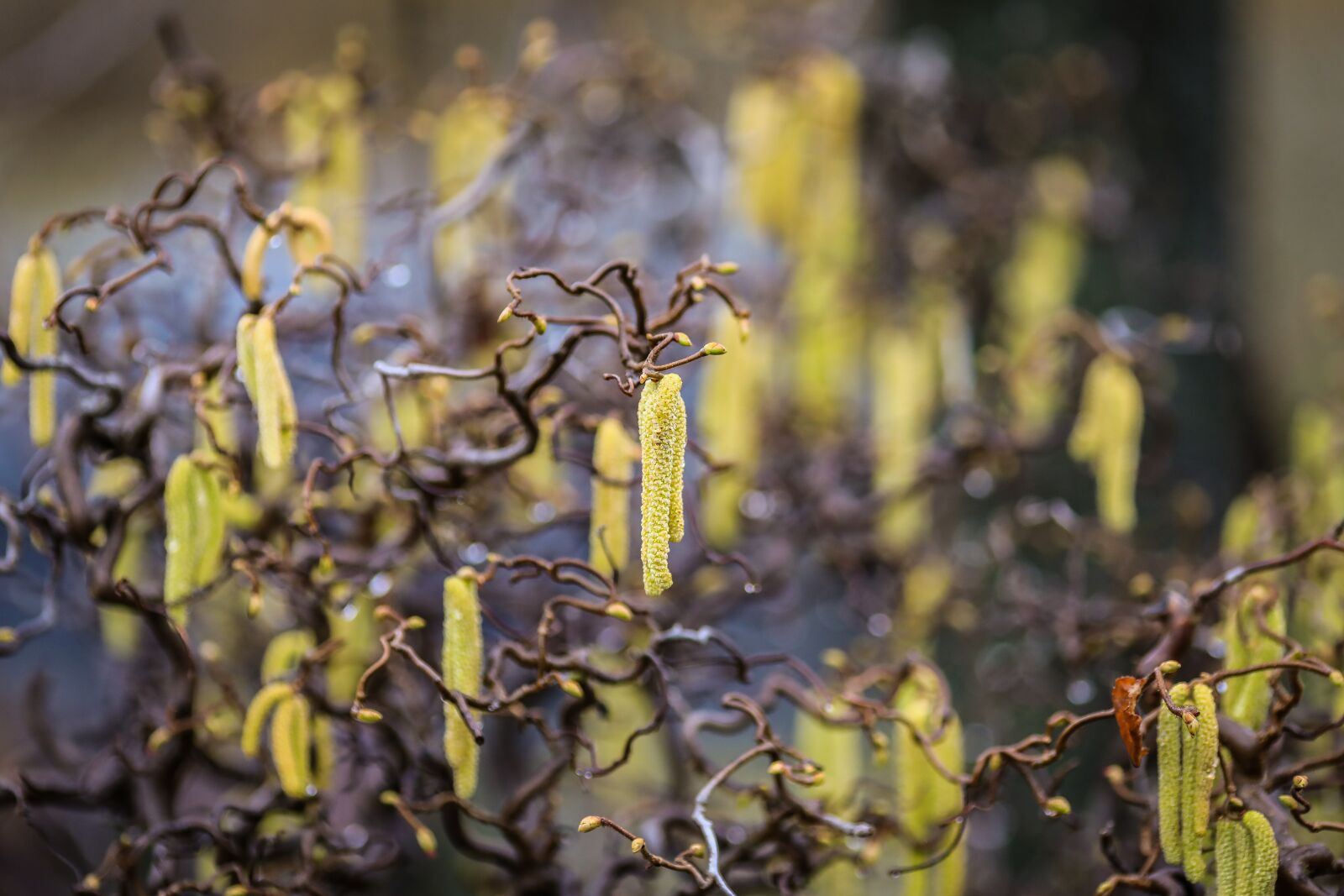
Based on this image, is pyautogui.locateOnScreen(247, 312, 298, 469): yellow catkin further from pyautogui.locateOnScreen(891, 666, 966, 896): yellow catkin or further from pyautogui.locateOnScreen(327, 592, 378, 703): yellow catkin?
pyautogui.locateOnScreen(891, 666, 966, 896): yellow catkin

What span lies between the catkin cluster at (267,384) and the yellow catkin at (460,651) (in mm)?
207

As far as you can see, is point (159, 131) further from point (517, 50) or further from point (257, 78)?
point (257, 78)

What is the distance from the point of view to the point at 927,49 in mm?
2633

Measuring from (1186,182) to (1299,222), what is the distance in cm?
74

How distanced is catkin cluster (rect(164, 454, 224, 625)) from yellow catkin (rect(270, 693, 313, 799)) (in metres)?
0.15

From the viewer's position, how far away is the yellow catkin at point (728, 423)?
1.66 meters

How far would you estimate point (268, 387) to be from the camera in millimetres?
1180

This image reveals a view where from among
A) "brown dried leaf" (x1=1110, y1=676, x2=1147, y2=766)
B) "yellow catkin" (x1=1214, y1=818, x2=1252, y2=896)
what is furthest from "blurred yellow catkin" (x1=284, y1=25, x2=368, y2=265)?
"yellow catkin" (x1=1214, y1=818, x2=1252, y2=896)

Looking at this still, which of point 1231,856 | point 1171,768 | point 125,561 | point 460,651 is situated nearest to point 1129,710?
point 1171,768

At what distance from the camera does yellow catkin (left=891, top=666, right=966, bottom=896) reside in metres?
1.33

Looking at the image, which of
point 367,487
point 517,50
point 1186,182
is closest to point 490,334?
point 367,487

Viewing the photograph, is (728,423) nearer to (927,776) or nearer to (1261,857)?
(927,776)

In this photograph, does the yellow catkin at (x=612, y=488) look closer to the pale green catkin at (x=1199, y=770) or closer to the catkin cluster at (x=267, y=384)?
the catkin cluster at (x=267, y=384)

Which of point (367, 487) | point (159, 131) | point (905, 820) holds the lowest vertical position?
point (905, 820)
